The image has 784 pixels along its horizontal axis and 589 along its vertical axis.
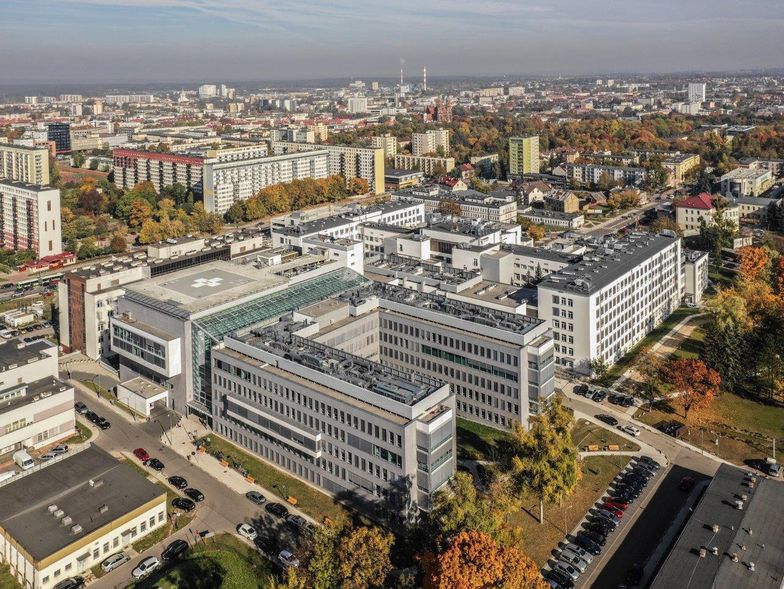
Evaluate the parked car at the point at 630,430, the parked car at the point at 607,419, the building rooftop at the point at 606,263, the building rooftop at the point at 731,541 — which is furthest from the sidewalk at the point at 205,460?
the building rooftop at the point at 606,263

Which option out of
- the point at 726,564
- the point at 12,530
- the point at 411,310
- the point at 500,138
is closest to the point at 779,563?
the point at 726,564

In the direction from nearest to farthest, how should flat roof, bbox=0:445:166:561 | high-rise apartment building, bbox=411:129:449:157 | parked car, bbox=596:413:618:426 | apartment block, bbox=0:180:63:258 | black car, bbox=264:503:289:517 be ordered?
flat roof, bbox=0:445:166:561 → black car, bbox=264:503:289:517 → parked car, bbox=596:413:618:426 → apartment block, bbox=0:180:63:258 → high-rise apartment building, bbox=411:129:449:157

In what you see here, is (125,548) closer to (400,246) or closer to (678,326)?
(400,246)

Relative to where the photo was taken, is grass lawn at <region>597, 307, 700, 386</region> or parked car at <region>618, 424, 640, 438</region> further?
grass lawn at <region>597, 307, 700, 386</region>

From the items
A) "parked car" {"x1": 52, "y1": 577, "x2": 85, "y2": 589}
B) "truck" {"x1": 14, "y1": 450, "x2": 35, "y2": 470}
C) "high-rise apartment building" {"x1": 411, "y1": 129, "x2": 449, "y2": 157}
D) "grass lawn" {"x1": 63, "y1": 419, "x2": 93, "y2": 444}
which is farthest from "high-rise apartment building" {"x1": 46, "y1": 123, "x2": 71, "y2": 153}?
"parked car" {"x1": 52, "y1": 577, "x2": 85, "y2": 589}

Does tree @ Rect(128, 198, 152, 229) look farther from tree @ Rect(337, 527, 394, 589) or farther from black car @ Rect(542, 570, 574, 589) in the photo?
black car @ Rect(542, 570, 574, 589)
